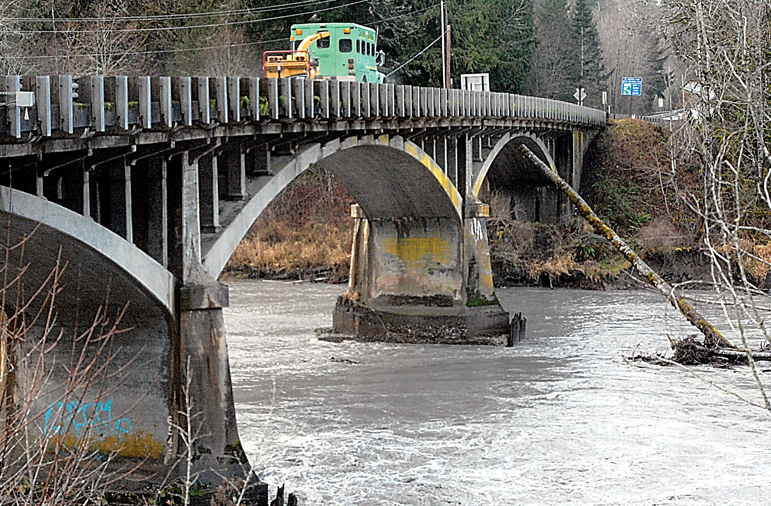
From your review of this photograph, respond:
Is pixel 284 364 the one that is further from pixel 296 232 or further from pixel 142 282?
A: pixel 296 232

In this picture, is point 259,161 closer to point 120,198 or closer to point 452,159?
point 120,198

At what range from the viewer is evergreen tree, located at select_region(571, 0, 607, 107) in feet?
228

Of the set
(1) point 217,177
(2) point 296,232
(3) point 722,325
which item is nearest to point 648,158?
(2) point 296,232

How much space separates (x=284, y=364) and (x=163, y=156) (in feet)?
37.0

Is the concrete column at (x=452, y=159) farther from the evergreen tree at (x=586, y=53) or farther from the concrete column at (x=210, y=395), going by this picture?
the evergreen tree at (x=586, y=53)

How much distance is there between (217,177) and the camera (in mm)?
16312

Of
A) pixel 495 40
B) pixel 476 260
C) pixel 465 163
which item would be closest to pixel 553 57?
pixel 495 40

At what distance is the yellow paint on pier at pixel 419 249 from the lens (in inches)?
1163

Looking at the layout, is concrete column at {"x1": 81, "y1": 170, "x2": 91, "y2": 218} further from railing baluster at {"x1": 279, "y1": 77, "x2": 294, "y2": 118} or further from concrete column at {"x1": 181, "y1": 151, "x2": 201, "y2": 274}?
railing baluster at {"x1": 279, "y1": 77, "x2": 294, "y2": 118}

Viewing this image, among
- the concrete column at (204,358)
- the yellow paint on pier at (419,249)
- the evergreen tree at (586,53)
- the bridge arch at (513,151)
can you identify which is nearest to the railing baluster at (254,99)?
the concrete column at (204,358)

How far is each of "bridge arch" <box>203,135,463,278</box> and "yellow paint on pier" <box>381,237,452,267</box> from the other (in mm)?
636

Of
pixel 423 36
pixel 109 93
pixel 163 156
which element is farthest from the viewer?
pixel 423 36

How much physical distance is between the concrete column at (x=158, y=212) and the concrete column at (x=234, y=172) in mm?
2189

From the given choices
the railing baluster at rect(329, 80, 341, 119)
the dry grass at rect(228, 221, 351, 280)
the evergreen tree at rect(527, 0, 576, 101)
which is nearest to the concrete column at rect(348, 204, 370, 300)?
the railing baluster at rect(329, 80, 341, 119)
